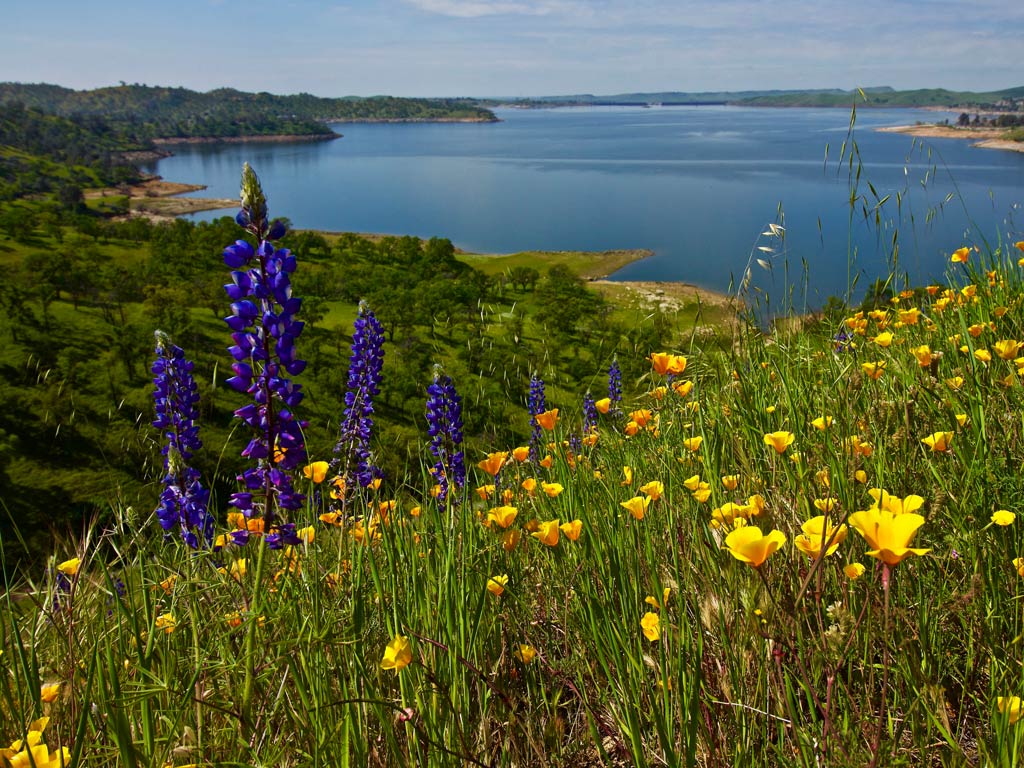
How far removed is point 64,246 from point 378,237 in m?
34.8

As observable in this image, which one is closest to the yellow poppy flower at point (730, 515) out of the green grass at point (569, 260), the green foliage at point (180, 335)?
the green foliage at point (180, 335)

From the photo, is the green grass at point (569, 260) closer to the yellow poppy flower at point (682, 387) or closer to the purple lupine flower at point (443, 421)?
the purple lupine flower at point (443, 421)

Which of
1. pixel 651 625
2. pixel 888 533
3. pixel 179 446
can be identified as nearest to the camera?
pixel 888 533

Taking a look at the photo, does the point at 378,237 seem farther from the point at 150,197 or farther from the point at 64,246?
the point at 150,197

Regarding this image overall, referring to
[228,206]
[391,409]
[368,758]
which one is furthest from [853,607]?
[228,206]

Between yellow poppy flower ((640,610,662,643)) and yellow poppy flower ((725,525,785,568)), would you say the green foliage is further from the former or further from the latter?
yellow poppy flower ((725,525,785,568))

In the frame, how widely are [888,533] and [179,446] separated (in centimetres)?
383

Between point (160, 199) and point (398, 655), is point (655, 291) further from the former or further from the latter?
point (160, 199)

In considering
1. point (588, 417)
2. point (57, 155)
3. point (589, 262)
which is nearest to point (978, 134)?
point (589, 262)

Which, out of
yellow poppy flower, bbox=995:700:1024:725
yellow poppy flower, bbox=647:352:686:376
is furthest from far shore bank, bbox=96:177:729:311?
yellow poppy flower, bbox=995:700:1024:725

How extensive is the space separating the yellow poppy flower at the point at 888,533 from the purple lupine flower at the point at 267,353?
69.3 inches

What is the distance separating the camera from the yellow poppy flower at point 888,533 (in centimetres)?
116

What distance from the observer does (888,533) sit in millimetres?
1208

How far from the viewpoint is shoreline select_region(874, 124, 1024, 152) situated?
134 m
